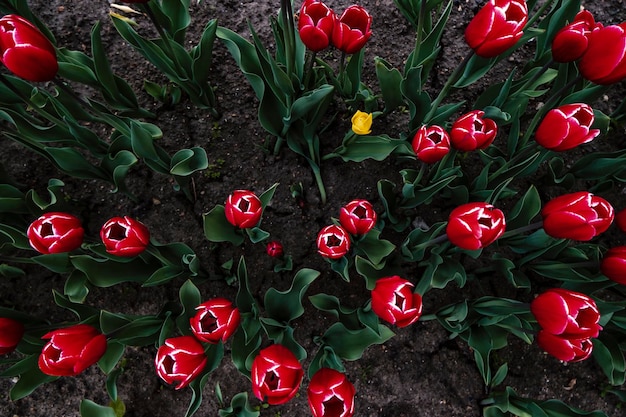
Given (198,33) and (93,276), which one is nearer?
(93,276)

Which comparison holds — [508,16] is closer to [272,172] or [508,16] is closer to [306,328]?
[272,172]

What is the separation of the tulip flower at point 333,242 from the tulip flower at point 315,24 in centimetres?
56

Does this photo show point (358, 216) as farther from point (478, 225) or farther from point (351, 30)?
point (351, 30)

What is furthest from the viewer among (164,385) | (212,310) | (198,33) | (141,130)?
(198,33)

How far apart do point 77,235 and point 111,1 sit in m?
1.35

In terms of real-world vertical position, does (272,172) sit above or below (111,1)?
below

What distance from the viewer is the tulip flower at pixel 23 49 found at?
51.1 inches

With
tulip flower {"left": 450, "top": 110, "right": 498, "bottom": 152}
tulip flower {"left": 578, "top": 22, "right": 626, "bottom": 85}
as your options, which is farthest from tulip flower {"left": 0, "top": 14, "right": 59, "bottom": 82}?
tulip flower {"left": 578, "top": 22, "right": 626, "bottom": 85}

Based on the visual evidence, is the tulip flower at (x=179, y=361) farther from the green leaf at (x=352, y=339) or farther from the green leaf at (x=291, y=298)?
the green leaf at (x=352, y=339)

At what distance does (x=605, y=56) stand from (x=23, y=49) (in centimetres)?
158

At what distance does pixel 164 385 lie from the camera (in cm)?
193

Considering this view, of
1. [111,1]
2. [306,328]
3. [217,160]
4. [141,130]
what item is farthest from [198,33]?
[306,328]

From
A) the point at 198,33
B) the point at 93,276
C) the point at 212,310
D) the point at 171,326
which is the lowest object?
the point at 171,326

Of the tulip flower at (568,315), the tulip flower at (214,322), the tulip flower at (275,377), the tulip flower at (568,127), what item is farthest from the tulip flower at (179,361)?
the tulip flower at (568,127)
